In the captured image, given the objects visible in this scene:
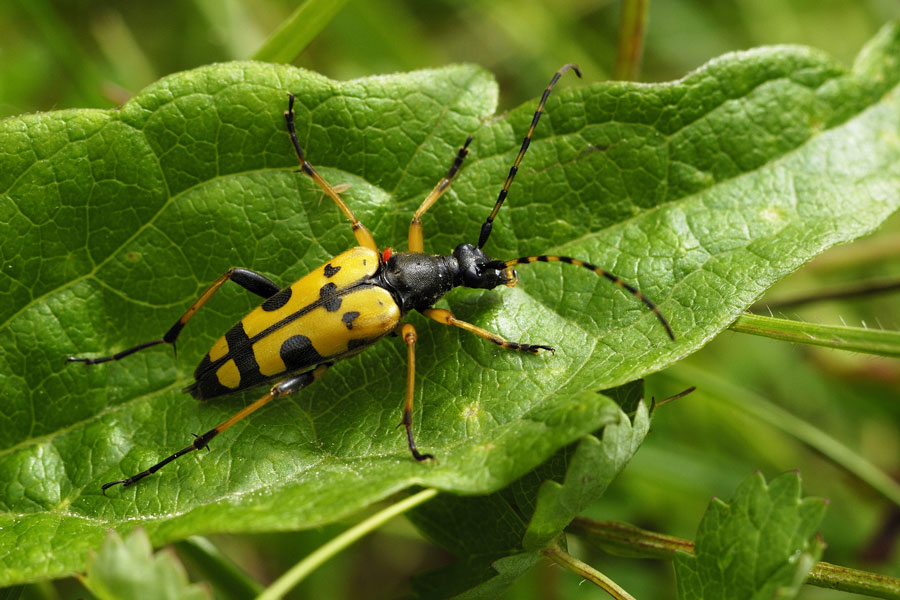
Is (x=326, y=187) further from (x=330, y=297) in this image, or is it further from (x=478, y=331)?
(x=478, y=331)

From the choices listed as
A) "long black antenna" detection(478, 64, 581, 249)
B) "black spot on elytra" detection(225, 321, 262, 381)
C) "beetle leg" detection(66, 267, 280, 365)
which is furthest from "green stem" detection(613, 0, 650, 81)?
"black spot on elytra" detection(225, 321, 262, 381)

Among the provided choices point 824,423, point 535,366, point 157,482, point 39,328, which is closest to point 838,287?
point 824,423

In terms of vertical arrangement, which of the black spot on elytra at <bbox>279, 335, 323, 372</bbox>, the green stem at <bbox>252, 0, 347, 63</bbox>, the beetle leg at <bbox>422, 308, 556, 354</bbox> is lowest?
the black spot on elytra at <bbox>279, 335, 323, 372</bbox>

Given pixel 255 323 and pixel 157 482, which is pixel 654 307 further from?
pixel 157 482

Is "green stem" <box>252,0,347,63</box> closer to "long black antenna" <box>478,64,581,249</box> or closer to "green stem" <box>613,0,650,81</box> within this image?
"long black antenna" <box>478,64,581,249</box>

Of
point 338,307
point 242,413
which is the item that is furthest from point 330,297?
point 242,413

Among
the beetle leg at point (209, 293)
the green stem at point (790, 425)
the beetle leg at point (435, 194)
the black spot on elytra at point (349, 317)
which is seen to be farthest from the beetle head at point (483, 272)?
the green stem at point (790, 425)

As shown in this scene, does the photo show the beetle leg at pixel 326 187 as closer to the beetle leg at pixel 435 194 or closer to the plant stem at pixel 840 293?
the beetle leg at pixel 435 194

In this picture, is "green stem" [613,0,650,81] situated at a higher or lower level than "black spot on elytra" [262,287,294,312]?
higher
